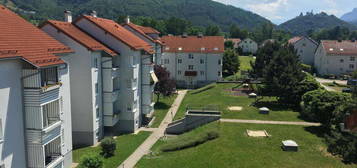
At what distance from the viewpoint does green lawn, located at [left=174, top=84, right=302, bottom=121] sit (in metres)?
44.8

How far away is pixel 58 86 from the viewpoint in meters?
22.8

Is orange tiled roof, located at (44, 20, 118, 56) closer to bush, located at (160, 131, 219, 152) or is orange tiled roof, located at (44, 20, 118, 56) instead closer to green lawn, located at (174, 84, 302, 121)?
bush, located at (160, 131, 219, 152)

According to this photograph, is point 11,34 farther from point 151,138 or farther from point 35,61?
point 151,138

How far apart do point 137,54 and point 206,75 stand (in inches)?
1477

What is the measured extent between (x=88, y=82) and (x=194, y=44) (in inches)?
1936

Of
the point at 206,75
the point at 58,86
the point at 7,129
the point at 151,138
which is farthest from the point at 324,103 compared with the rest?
the point at 206,75

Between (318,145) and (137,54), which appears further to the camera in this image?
(137,54)

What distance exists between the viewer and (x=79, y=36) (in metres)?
35.7

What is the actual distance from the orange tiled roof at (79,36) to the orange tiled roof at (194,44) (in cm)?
4145

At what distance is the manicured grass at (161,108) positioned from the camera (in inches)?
1919

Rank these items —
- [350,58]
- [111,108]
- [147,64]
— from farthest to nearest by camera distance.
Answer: [350,58]
[147,64]
[111,108]

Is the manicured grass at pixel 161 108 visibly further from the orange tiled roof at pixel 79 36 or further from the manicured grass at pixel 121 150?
the orange tiled roof at pixel 79 36

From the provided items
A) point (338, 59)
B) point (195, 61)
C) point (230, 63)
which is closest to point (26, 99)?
point (195, 61)

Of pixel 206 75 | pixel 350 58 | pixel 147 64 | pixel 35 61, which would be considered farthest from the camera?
pixel 350 58
